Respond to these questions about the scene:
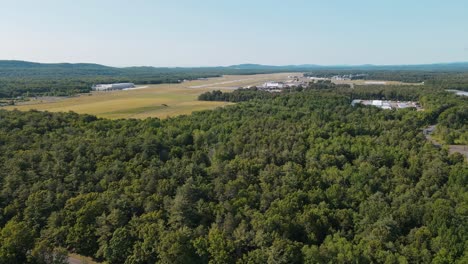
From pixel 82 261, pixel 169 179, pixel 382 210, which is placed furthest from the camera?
pixel 169 179

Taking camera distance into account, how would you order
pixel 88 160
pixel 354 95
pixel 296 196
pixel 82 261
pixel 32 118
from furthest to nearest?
pixel 354 95, pixel 32 118, pixel 88 160, pixel 296 196, pixel 82 261

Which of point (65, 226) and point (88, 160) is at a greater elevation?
point (88, 160)

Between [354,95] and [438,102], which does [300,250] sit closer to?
[438,102]

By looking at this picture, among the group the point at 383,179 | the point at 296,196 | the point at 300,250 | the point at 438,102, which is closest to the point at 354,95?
the point at 438,102

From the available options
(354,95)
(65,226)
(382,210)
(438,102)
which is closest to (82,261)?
(65,226)

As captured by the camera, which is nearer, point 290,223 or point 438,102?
point 290,223

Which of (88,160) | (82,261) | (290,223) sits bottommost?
(82,261)
